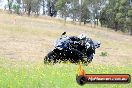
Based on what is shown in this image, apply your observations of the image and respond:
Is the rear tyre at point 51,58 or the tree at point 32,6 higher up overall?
the rear tyre at point 51,58

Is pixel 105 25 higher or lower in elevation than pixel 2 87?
lower

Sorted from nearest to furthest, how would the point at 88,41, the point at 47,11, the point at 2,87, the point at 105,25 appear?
the point at 2,87, the point at 88,41, the point at 105,25, the point at 47,11

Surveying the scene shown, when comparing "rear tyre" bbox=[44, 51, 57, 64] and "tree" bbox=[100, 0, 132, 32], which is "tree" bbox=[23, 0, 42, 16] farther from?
"rear tyre" bbox=[44, 51, 57, 64]

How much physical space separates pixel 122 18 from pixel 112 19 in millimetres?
11068

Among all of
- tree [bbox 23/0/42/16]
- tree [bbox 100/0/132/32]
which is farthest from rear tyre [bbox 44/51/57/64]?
tree [bbox 23/0/42/16]

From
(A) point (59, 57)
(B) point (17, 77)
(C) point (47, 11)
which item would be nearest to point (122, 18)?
(C) point (47, 11)

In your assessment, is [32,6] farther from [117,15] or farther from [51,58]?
[51,58]

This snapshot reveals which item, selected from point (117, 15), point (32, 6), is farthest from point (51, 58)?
point (32, 6)

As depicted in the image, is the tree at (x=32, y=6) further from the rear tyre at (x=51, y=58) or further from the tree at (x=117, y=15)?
the rear tyre at (x=51, y=58)

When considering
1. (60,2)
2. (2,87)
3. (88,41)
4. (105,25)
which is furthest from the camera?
(105,25)

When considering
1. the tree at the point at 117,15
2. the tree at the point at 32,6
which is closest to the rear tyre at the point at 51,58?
the tree at the point at 117,15

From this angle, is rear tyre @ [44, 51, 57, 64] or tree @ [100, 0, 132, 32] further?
tree @ [100, 0, 132, 32]

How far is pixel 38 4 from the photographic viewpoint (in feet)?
406

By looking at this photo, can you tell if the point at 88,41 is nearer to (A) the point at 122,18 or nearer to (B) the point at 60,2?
(A) the point at 122,18
